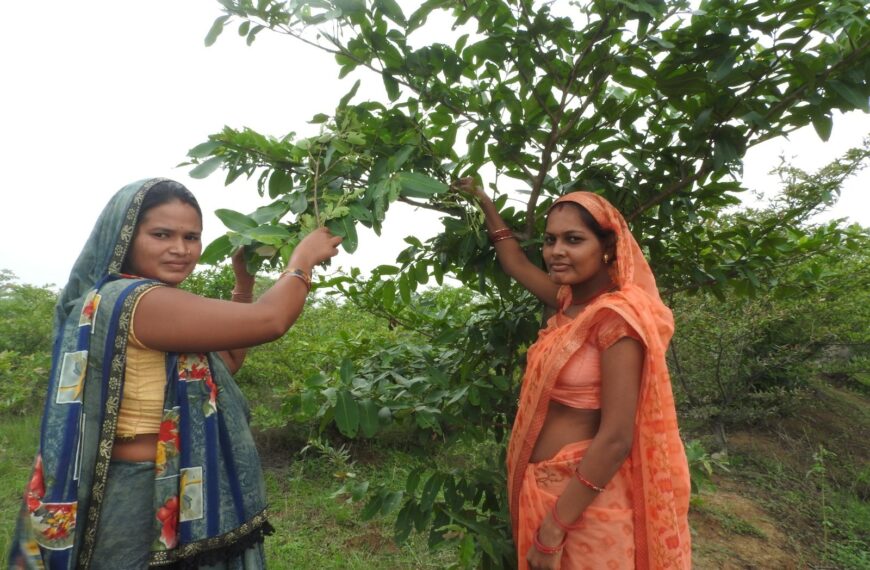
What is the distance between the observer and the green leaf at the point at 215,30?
62.3 inches

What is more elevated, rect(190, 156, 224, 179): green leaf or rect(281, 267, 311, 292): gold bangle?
rect(190, 156, 224, 179): green leaf

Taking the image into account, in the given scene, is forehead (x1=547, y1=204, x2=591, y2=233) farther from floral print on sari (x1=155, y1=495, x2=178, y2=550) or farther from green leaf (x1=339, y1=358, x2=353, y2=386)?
floral print on sari (x1=155, y1=495, x2=178, y2=550)

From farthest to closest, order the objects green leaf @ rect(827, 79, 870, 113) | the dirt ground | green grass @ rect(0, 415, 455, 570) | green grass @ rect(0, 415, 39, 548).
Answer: the dirt ground → green grass @ rect(0, 415, 39, 548) → green grass @ rect(0, 415, 455, 570) → green leaf @ rect(827, 79, 870, 113)

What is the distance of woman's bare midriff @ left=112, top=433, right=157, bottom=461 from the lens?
53.2 inches

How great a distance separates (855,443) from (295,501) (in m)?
5.43

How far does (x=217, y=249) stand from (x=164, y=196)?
233mm

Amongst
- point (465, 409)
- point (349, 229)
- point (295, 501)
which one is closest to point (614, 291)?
point (465, 409)

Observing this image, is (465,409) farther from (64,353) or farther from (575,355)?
(64,353)

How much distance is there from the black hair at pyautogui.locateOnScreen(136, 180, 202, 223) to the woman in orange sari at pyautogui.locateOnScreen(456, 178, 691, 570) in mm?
1011

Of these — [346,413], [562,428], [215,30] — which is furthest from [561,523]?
[215,30]

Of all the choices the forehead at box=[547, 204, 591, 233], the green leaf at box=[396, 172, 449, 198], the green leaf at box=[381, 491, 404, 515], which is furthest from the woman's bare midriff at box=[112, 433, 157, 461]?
the forehead at box=[547, 204, 591, 233]

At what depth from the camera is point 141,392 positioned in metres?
1.35

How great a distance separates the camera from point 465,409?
1.93 m

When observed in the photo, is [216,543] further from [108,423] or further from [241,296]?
[241,296]
